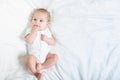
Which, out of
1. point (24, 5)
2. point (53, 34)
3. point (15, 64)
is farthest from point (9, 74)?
point (24, 5)

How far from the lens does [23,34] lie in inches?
56.0

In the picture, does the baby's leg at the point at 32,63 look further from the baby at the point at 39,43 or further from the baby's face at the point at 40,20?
the baby's face at the point at 40,20

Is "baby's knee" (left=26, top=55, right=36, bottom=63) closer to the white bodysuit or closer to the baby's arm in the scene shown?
the white bodysuit

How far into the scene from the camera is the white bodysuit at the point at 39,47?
4.35ft

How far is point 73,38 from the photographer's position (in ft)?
4.51

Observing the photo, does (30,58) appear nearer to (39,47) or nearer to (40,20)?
(39,47)

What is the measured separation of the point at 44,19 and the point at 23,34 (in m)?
0.15

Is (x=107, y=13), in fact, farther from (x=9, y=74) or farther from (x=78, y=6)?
(x=9, y=74)

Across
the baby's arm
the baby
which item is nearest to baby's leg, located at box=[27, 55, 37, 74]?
the baby

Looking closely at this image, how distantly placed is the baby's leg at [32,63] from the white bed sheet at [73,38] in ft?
0.12

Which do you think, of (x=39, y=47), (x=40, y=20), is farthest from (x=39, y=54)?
(x=40, y=20)

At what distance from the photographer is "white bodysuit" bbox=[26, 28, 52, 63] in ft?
4.35

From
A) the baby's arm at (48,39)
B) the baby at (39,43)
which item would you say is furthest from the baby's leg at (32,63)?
the baby's arm at (48,39)

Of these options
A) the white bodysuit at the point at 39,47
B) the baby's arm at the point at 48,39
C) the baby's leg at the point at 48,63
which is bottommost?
the baby's leg at the point at 48,63
